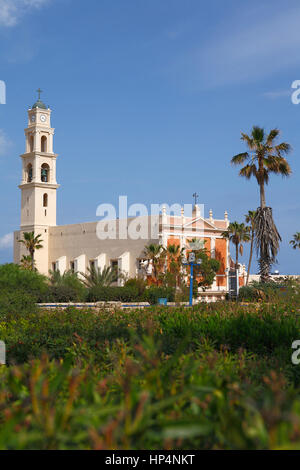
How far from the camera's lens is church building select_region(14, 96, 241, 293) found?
48.2 m

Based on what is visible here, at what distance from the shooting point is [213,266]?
4759 centimetres

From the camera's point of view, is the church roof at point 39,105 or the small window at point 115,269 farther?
the church roof at point 39,105

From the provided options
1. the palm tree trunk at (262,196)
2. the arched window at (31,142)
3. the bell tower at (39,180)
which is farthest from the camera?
the arched window at (31,142)

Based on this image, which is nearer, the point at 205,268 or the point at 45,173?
the point at 205,268

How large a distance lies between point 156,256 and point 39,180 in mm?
18969

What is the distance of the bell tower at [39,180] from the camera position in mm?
57625

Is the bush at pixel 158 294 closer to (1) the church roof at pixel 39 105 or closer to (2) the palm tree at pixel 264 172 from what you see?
(2) the palm tree at pixel 264 172

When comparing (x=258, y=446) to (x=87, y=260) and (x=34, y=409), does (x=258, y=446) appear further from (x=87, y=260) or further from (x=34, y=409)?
(x=87, y=260)

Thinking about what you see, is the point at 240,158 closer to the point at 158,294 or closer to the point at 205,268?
the point at 158,294

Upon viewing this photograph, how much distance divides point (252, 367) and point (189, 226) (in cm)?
4567

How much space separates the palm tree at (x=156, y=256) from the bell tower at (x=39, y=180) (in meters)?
16.3

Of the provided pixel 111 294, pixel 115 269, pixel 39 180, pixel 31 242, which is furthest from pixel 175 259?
pixel 39 180

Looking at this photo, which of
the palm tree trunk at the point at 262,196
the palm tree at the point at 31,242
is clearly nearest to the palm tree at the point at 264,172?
the palm tree trunk at the point at 262,196

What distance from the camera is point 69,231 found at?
5581 centimetres
